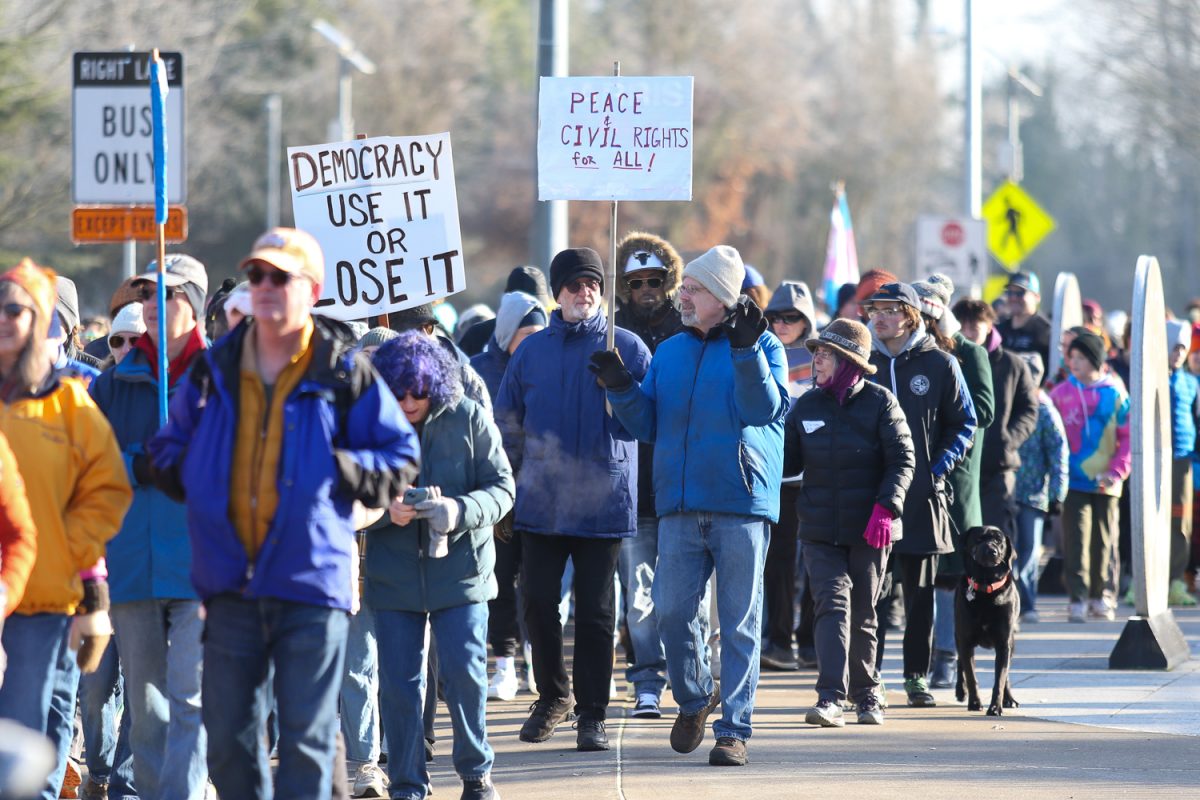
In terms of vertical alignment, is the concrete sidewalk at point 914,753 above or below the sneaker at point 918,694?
below

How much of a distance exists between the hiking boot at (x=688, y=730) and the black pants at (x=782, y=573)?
2864 mm

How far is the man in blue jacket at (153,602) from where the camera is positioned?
6.70 m

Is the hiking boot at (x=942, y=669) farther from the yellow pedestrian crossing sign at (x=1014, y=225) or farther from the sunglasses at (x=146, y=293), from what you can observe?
the yellow pedestrian crossing sign at (x=1014, y=225)

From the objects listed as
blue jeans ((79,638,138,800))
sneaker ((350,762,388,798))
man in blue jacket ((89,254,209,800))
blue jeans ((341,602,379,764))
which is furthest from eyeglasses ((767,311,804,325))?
man in blue jacket ((89,254,209,800))

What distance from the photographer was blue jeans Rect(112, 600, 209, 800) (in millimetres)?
6688

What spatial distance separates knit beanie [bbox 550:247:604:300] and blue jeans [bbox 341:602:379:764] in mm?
1937

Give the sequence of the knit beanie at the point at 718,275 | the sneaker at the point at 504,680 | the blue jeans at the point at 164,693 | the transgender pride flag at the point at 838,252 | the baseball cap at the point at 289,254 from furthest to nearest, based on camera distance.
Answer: the transgender pride flag at the point at 838,252, the sneaker at the point at 504,680, the knit beanie at the point at 718,275, the blue jeans at the point at 164,693, the baseball cap at the point at 289,254

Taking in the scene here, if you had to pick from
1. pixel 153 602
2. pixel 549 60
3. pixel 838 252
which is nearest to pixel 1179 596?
pixel 838 252

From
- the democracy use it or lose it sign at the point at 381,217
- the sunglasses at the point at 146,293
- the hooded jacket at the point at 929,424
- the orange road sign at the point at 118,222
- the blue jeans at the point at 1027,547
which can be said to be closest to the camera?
the sunglasses at the point at 146,293

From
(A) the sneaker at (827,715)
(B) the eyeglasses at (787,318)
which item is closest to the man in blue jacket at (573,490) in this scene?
(A) the sneaker at (827,715)

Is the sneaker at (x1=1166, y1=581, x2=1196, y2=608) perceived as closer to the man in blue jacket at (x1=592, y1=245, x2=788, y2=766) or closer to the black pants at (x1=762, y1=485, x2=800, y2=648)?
the black pants at (x1=762, y1=485, x2=800, y2=648)

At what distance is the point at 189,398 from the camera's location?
19.0 ft

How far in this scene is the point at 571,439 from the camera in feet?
28.9

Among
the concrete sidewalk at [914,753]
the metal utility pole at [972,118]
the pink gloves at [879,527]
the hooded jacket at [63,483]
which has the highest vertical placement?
the metal utility pole at [972,118]
